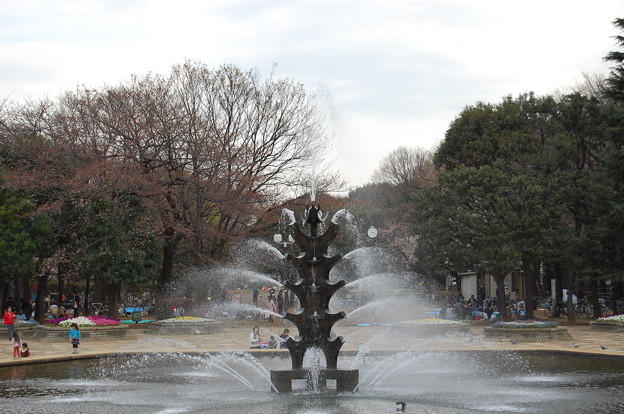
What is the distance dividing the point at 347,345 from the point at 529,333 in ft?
23.3

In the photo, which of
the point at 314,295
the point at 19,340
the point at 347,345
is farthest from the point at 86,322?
the point at 314,295

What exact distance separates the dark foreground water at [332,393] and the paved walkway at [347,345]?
0.97 m

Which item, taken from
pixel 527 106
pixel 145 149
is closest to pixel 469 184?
pixel 527 106

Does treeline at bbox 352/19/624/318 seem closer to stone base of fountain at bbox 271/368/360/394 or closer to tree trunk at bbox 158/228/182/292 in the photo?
tree trunk at bbox 158/228/182/292

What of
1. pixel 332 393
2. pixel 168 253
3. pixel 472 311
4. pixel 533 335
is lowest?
pixel 332 393

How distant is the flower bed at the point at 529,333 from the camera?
2781 cm

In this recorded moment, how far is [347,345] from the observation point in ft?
85.7

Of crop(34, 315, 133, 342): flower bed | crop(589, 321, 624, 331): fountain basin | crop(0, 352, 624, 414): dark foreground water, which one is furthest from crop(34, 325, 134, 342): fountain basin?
crop(589, 321, 624, 331): fountain basin

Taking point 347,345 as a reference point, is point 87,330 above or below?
above

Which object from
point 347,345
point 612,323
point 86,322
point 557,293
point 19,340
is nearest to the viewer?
point 19,340

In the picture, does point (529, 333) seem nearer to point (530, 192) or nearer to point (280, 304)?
point (530, 192)

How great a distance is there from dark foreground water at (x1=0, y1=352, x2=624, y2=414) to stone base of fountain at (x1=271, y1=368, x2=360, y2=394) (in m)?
0.27

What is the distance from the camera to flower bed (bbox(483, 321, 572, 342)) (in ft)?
91.2

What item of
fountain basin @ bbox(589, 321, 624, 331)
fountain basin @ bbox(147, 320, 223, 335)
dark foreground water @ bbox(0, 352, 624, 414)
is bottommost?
dark foreground water @ bbox(0, 352, 624, 414)
